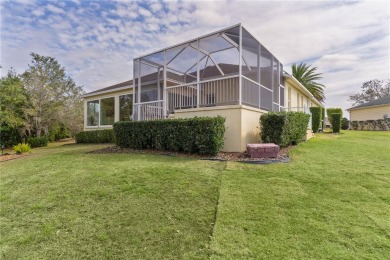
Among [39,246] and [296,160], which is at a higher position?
[296,160]

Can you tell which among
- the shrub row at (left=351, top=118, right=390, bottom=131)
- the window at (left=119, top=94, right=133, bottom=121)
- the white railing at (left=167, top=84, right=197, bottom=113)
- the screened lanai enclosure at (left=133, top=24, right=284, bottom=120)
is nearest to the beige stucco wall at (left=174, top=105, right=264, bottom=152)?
the screened lanai enclosure at (left=133, top=24, right=284, bottom=120)

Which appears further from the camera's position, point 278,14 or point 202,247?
point 278,14

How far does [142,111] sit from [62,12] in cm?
480

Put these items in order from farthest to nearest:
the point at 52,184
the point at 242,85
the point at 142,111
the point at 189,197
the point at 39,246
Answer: the point at 142,111 < the point at 242,85 < the point at 52,184 < the point at 189,197 < the point at 39,246

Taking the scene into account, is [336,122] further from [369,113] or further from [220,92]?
[369,113]

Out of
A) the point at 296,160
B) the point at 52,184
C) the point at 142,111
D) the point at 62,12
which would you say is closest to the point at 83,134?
the point at 142,111

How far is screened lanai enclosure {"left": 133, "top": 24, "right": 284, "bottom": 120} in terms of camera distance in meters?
7.88

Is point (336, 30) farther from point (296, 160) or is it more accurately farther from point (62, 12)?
point (62, 12)

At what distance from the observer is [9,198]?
13.4ft

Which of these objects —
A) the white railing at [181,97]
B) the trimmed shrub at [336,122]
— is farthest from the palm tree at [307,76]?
the white railing at [181,97]

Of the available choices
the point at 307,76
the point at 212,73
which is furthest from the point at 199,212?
the point at 307,76

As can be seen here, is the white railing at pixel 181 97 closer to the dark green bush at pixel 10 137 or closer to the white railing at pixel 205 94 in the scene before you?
the white railing at pixel 205 94

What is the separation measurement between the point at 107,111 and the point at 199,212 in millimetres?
14438

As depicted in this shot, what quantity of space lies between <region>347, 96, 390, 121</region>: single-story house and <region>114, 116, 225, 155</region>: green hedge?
917 inches
